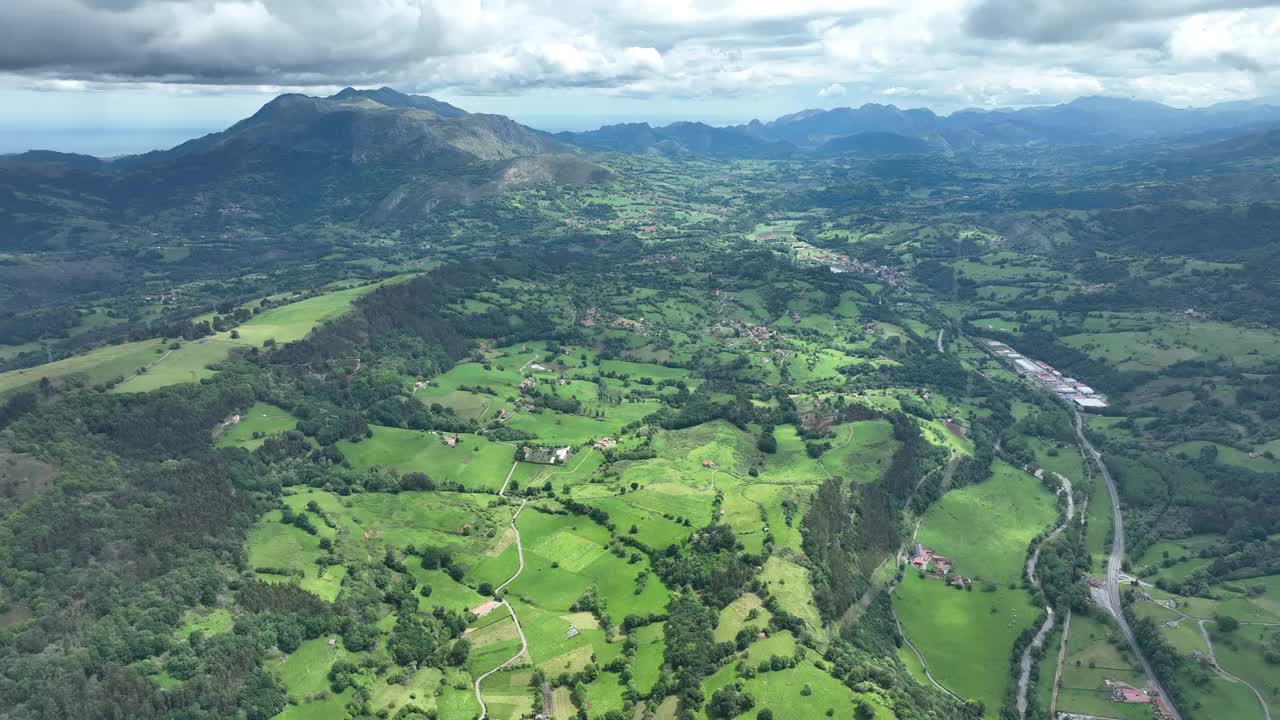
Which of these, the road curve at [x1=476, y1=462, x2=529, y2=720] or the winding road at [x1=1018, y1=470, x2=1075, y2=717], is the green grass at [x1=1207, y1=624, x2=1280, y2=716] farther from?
the road curve at [x1=476, y1=462, x2=529, y2=720]

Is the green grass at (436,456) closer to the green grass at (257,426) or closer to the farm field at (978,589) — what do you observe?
the green grass at (257,426)

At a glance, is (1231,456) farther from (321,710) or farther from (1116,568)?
(321,710)

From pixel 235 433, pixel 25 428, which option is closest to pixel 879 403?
pixel 235 433

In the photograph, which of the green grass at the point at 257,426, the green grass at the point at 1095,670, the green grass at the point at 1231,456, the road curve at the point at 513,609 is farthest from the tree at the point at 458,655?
the green grass at the point at 1231,456

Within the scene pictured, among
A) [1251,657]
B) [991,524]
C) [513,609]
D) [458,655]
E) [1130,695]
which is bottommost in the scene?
[1130,695]

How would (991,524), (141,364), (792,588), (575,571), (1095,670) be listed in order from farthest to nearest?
(141,364) → (991,524) → (575,571) → (1095,670) → (792,588)

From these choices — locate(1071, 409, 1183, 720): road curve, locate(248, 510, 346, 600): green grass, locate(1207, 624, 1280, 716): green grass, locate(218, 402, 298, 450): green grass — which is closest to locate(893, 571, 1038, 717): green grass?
locate(1071, 409, 1183, 720): road curve

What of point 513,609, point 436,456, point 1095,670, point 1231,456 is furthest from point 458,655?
point 1231,456

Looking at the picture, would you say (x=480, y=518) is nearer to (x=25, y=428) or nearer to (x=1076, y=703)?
(x=25, y=428)
